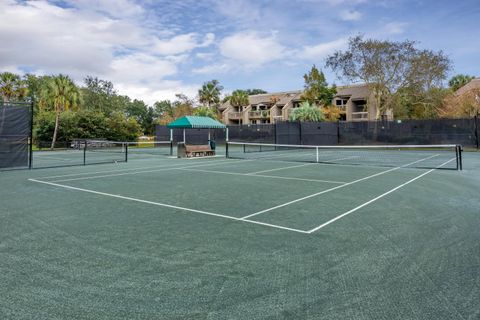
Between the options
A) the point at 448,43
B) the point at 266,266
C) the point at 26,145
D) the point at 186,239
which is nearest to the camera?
the point at 266,266

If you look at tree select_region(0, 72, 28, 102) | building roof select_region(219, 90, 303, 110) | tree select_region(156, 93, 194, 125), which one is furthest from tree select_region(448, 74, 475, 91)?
tree select_region(0, 72, 28, 102)

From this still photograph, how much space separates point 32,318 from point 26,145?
46.1 feet

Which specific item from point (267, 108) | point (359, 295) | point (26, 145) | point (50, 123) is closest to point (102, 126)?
point (50, 123)

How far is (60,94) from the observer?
114ft

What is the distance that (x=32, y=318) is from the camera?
2615 mm

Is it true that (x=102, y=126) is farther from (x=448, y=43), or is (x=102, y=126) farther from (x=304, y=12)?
(x=448, y=43)

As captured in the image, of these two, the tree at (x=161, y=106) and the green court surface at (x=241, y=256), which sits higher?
the tree at (x=161, y=106)

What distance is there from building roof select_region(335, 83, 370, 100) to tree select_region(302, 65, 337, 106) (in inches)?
129

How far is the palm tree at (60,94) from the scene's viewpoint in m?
34.4

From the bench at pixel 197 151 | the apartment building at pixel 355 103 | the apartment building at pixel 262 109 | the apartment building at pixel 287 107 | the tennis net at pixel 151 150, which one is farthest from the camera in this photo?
the apartment building at pixel 262 109

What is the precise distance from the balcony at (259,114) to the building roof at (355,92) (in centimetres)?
1206

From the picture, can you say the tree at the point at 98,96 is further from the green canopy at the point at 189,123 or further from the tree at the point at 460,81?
the tree at the point at 460,81

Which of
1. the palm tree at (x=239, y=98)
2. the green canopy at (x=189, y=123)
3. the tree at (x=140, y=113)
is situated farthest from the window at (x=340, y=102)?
the tree at (x=140, y=113)

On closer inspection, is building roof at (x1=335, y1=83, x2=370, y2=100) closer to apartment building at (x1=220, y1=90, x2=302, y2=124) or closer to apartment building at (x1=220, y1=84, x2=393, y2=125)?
apartment building at (x1=220, y1=84, x2=393, y2=125)
